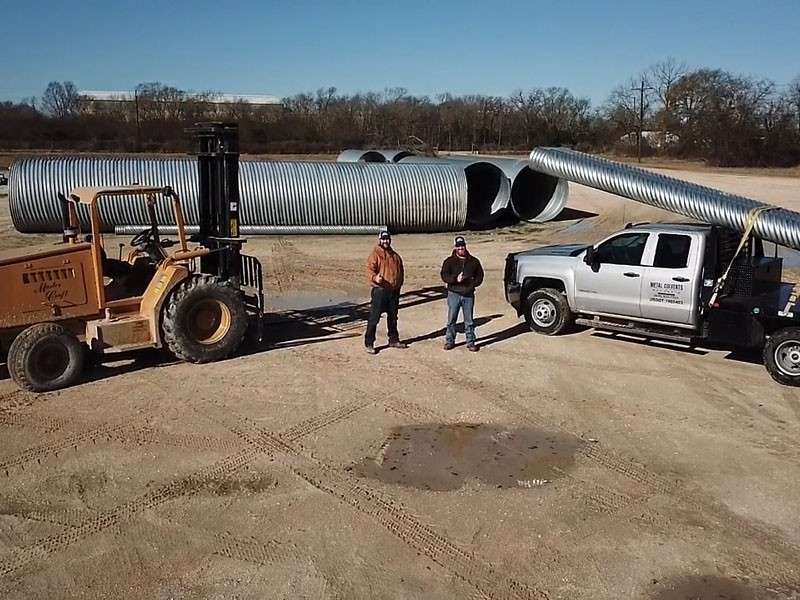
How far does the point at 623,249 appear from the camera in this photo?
11.1 m

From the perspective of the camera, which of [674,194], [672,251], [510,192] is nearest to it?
[672,251]

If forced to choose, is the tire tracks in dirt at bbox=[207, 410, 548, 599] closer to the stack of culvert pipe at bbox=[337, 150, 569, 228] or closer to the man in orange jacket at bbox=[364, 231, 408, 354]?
the man in orange jacket at bbox=[364, 231, 408, 354]

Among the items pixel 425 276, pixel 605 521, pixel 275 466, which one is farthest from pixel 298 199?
pixel 605 521

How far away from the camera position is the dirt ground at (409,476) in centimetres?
564

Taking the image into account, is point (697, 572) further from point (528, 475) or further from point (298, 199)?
point (298, 199)

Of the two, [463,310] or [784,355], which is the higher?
[463,310]

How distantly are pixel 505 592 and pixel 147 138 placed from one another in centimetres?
6392

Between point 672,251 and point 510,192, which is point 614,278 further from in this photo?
point 510,192

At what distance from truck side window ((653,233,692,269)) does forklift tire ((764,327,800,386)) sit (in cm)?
150

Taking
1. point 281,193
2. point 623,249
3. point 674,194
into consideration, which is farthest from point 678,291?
point 281,193

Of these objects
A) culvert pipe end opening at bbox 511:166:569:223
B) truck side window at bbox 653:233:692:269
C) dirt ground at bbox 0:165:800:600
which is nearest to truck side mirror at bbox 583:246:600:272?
truck side window at bbox 653:233:692:269

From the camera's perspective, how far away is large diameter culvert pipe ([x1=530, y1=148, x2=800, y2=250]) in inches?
396

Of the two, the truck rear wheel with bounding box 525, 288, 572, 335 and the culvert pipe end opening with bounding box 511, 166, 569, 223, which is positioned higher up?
the culvert pipe end opening with bounding box 511, 166, 569, 223

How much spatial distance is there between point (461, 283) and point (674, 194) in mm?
3164
